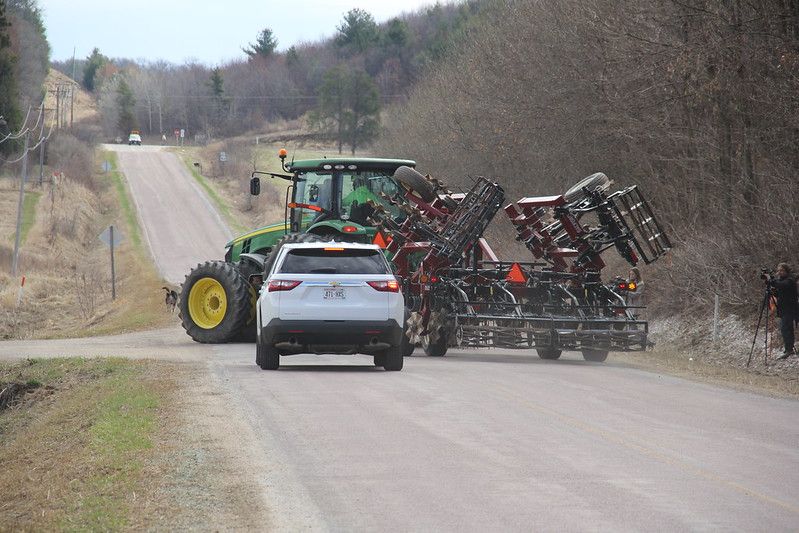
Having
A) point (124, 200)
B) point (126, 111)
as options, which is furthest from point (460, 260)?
point (126, 111)

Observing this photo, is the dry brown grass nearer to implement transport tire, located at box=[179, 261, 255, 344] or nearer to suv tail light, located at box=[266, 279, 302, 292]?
implement transport tire, located at box=[179, 261, 255, 344]

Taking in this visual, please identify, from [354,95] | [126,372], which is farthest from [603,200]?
[354,95]

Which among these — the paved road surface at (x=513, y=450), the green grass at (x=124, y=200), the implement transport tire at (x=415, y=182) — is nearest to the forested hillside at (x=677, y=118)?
Answer: the implement transport tire at (x=415, y=182)

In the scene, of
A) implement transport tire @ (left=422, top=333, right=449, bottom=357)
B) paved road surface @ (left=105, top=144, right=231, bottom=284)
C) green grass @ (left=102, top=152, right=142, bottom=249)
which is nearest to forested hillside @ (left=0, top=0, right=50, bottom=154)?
green grass @ (left=102, top=152, right=142, bottom=249)

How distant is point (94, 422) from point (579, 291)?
10.7 meters

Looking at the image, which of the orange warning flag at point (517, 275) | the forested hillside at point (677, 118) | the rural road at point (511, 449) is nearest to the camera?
the rural road at point (511, 449)

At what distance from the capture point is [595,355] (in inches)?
918

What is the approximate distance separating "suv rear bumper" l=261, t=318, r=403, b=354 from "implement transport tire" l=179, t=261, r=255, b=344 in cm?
598

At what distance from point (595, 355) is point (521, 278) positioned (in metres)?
2.25

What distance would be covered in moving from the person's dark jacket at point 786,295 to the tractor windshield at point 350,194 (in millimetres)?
7302

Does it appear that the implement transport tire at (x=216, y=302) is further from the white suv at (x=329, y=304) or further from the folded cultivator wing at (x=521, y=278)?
the white suv at (x=329, y=304)

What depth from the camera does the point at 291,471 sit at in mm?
Result: 10453

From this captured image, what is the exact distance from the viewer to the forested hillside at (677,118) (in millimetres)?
26625

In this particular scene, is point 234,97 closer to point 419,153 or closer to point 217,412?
point 419,153
